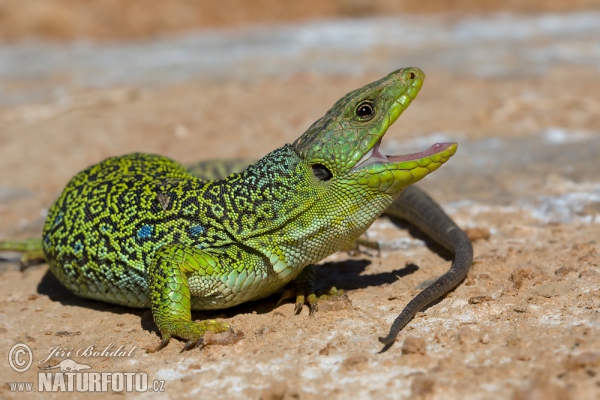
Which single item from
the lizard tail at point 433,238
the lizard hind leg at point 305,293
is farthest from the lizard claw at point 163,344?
the lizard tail at point 433,238

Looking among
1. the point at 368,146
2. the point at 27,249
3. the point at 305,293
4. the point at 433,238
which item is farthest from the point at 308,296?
the point at 27,249

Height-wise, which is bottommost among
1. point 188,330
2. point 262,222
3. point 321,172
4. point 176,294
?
→ point 188,330

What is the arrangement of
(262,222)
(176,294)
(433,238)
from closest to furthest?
(176,294) → (262,222) → (433,238)

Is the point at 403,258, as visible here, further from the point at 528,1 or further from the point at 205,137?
the point at 528,1

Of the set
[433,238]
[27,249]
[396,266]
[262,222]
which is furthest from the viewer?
[27,249]

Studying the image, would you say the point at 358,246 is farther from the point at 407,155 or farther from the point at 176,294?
the point at 176,294

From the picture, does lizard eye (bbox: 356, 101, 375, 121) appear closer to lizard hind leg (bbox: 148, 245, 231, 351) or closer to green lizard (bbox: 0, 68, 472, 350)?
green lizard (bbox: 0, 68, 472, 350)
